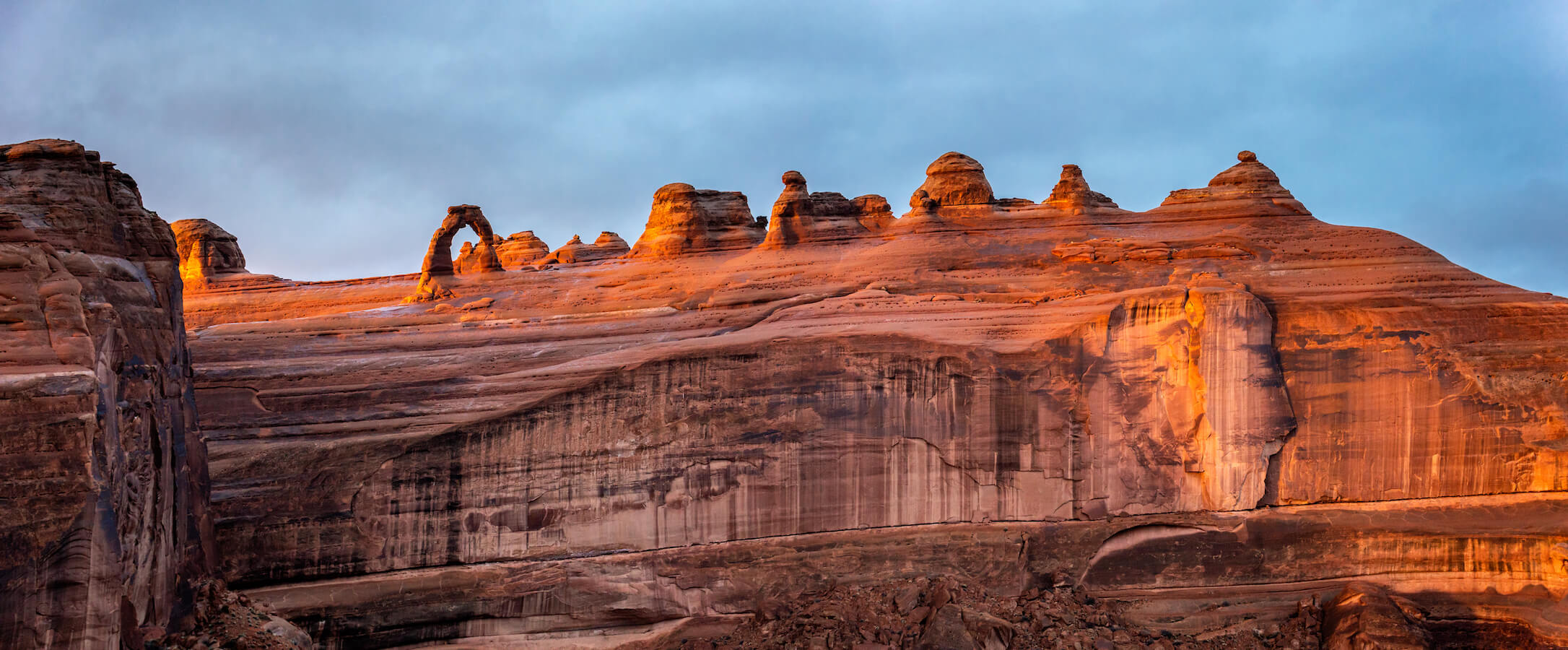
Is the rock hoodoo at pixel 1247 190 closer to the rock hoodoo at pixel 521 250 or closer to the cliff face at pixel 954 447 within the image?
the cliff face at pixel 954 447

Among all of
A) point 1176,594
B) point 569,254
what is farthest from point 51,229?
point 1176,594

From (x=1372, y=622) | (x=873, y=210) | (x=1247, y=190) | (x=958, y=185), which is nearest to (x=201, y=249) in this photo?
(x=873, y=210)

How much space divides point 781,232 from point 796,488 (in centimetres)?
567

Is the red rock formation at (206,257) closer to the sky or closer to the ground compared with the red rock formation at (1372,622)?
closer to the sky

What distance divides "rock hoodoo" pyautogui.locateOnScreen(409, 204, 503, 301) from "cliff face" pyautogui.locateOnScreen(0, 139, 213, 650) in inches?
248

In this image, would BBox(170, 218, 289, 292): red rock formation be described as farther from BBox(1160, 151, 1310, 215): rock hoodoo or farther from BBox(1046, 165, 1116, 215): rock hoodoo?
BBox(1160, 151, 1310, 215): rock hoodoo

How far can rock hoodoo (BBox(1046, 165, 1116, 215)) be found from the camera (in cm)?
1675

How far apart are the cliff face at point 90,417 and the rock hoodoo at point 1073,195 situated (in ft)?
46.1

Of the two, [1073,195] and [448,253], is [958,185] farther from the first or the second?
[448,253]

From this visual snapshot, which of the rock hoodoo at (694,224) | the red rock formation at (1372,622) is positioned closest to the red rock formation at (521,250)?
the rock hoodoo at (694,224)

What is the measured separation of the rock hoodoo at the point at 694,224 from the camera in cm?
1742

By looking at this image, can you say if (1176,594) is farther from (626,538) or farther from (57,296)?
(57,296)

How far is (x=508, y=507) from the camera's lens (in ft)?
39.8

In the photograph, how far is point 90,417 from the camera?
7383mm
